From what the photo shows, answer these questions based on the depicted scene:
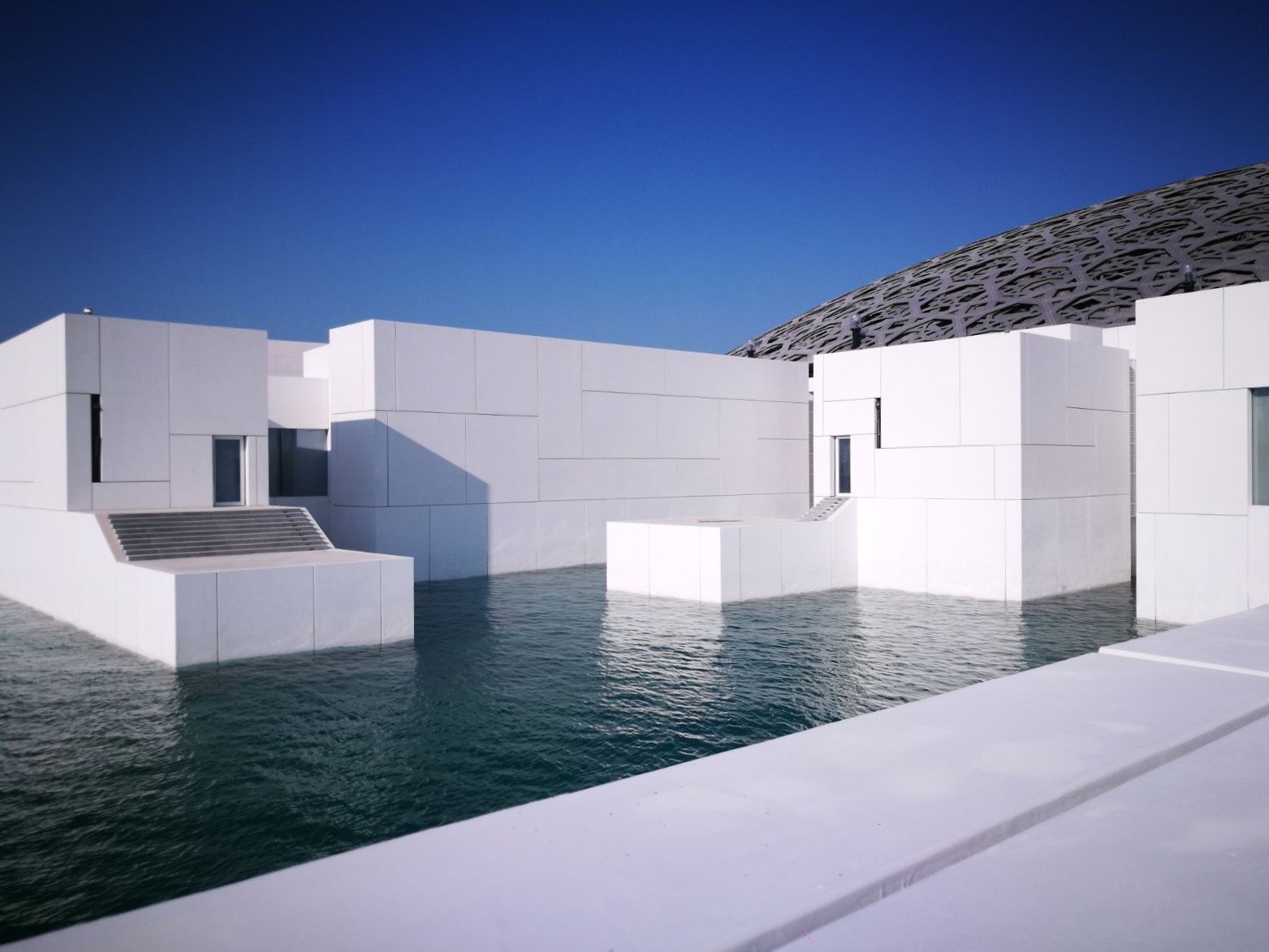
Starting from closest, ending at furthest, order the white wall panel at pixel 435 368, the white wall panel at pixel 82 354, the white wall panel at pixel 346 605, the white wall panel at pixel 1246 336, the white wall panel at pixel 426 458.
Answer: the white wall panel at pixel 346 605 < the white wall panel at pixel 1246 336 < the white wall panel at pixel 82 354 < the white wall panel at pixel 426 458 < the white wall panel at pixel 435 368

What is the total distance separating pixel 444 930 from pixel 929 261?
46.7m

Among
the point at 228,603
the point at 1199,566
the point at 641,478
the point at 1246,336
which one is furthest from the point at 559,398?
the point at 1246,336

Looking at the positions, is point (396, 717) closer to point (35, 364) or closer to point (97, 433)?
point (97, 433)

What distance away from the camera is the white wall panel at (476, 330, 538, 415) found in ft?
75.7

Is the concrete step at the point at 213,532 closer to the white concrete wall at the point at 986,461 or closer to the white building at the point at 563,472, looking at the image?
the white building at the point at 563,472

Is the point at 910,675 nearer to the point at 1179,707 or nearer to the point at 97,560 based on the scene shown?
the point at 1179,707

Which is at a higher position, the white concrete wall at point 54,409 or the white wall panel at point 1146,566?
the white concrete wall at point 54,409

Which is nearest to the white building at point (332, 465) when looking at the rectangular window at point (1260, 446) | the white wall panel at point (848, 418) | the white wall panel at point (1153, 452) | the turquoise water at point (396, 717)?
the turquoise water at point (396, 717)

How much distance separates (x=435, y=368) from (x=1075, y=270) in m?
23.9

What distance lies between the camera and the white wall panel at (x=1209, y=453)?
47.5ft

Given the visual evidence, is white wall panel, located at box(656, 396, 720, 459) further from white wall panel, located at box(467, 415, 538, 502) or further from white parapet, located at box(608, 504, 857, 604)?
white parapet, located at box(608, 504, 857, 604)

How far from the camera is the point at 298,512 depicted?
17.5m

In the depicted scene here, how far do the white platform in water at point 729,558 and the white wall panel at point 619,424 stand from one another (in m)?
5.42

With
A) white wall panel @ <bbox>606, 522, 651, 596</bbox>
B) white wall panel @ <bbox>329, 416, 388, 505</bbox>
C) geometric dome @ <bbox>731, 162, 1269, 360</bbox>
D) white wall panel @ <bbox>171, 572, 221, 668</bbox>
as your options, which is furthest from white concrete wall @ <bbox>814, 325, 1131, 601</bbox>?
white wall panel @ <bbox>171, 572, 221, 668</bbox>
